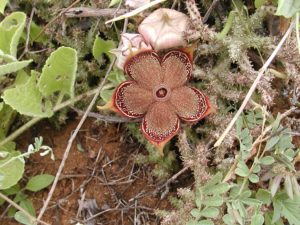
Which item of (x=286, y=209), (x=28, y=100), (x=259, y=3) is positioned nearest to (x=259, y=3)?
(x=259, y=3)

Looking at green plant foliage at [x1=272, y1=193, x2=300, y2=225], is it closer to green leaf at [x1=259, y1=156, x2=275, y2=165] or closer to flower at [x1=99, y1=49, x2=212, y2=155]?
green leaf at [x1=259, y1=156, x2=275, y2=165]

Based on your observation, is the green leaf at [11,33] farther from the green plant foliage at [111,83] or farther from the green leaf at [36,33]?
the green plant foliage at [111,83]

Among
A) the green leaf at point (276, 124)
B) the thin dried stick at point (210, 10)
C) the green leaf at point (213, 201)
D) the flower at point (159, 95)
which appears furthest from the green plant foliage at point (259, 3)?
the green leaf at point (213, 201)

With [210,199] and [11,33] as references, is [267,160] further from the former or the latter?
[11,33]

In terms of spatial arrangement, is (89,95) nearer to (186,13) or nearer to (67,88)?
(67,88)

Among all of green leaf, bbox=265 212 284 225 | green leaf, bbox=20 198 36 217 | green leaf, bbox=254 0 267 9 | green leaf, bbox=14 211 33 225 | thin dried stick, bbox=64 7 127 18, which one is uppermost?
green leaf, bbox=254 0 267 9

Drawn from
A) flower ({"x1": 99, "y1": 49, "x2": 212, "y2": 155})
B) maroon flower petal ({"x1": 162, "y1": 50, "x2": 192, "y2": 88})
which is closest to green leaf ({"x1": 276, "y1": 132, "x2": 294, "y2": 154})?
flower ({"x1": 99, "y1": 49, "x2": 212, "y2": 155})

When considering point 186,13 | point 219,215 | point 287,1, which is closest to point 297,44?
point 287,1
